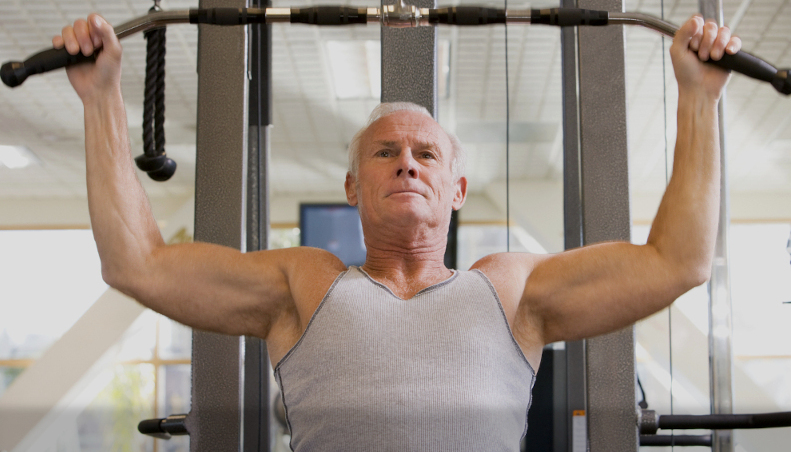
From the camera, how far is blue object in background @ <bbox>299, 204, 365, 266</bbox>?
219 inches

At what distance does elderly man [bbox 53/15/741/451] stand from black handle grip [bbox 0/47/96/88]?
26 millimetres

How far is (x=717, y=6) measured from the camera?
5.06 feet

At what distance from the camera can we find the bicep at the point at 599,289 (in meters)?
1.08

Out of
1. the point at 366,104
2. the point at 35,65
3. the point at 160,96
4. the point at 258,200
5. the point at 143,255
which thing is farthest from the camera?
the point at 366,104

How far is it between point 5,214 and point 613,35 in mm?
8550

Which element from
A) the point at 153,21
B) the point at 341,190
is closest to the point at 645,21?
the point at 153,21

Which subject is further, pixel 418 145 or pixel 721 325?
pixel 721 325

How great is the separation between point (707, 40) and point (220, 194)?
0.98 metres

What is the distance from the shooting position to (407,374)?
1036 millimetres

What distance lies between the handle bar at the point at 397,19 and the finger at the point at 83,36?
0.05 feet

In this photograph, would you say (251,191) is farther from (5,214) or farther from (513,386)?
(5,214)

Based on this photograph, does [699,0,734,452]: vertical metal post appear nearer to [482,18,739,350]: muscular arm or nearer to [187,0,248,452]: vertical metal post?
[482,18,739,350]: muscular arm

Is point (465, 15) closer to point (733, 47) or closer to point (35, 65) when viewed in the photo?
point (733, 47)

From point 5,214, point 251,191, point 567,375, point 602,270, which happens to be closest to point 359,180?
point 602,270
